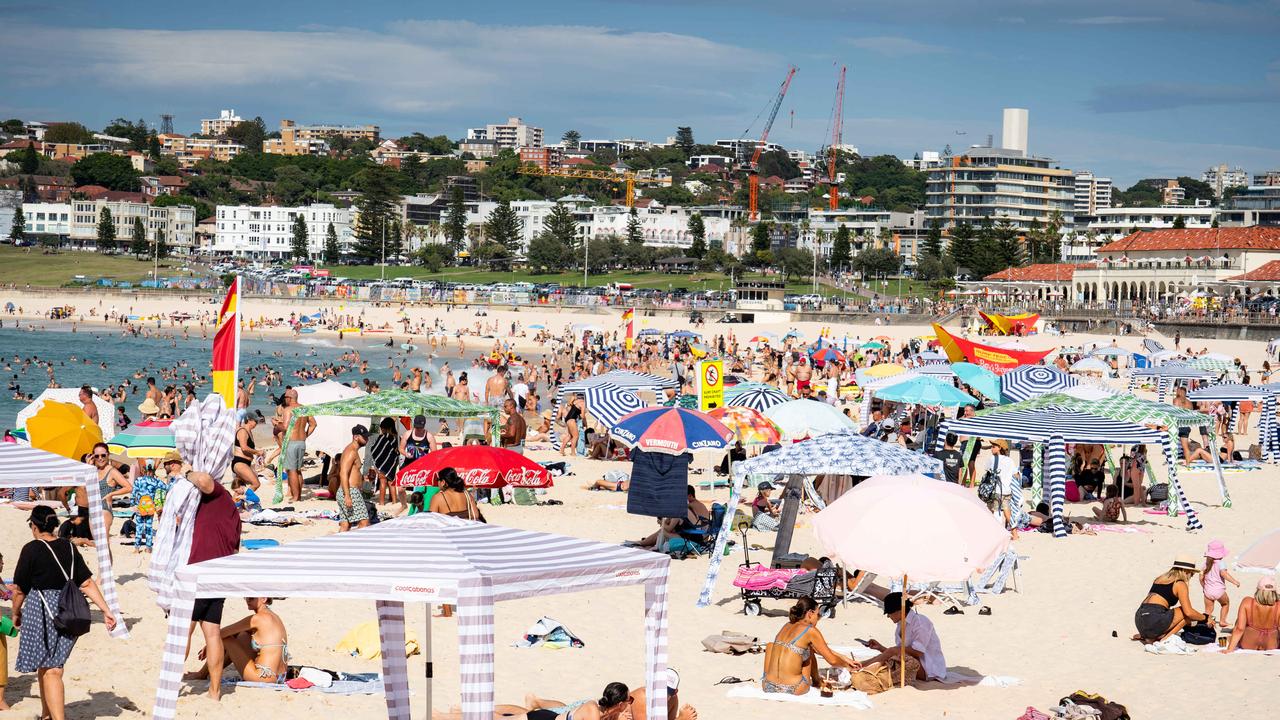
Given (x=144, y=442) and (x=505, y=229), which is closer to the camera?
(x=144, y=442)

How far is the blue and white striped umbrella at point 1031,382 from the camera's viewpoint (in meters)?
19.8

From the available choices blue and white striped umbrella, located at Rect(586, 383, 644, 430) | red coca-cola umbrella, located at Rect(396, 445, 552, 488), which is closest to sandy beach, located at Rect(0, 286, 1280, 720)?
red coca-cola umbrella, located at Rect(396, 445, 552, 488)

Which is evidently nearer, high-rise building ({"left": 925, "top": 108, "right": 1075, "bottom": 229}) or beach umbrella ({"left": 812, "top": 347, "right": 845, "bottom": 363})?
beach umbrella ({"left": 812, "top": 347, "right": 845, "bottom": 363})

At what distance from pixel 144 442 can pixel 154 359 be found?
3853 cm

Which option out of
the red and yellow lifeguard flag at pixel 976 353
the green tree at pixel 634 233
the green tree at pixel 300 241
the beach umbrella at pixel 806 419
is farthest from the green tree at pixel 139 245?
the beach umbrella at pixel 806 419

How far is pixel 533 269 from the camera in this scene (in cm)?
11650

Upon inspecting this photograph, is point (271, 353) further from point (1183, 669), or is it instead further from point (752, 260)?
point (752, 260)

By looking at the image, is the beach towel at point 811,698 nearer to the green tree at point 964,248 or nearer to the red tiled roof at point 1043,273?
the red tiled roof at point 1043,273

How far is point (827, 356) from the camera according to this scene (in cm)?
3744

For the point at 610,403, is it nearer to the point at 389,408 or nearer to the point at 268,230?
the point at 389,408

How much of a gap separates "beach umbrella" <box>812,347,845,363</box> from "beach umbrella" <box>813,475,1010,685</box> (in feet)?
94.3

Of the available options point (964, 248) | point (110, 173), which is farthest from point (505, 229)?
point (110, 173)

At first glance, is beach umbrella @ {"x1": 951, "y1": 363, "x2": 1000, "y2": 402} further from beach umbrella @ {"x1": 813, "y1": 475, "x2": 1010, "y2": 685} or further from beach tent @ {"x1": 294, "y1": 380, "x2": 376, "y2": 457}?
beach umbrella @ {"x1": 813, "y1": 475, "x2": 1010, "y2": 685}

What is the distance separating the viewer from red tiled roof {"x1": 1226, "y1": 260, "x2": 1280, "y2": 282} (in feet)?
215
